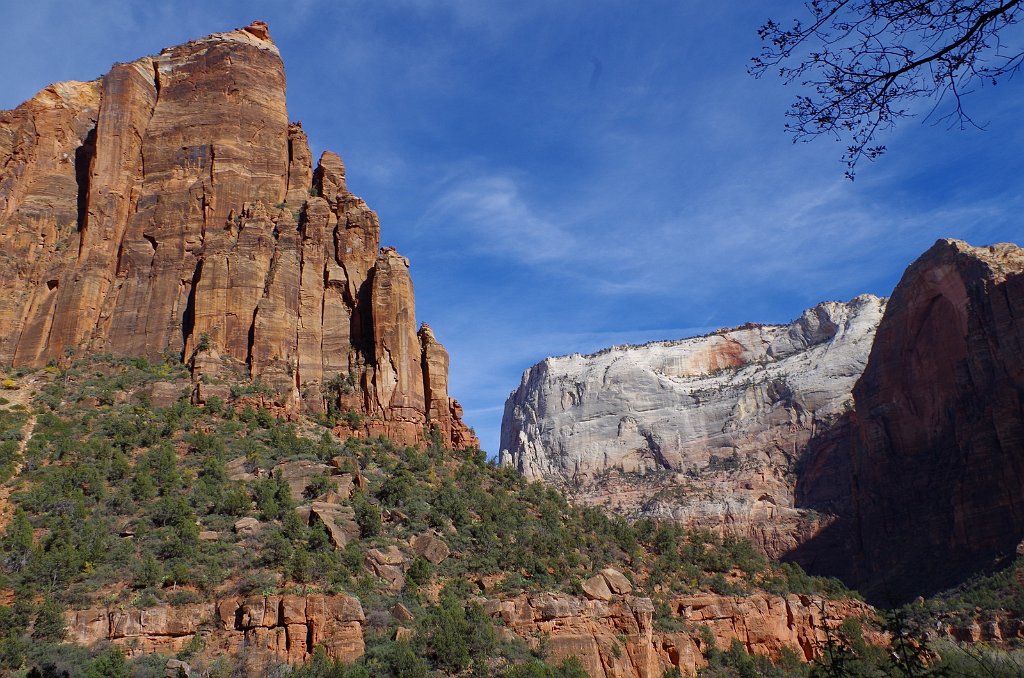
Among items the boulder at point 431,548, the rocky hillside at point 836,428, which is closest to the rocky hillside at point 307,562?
the boulder at point 431,548

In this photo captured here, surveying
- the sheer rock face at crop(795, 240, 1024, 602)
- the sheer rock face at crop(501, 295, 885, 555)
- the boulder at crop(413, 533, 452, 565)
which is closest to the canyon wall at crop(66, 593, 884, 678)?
the boulder at crop(413, 533, 452, 565)

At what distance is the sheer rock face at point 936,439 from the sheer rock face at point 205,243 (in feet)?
165

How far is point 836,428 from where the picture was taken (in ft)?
384

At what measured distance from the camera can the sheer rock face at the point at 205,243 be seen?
175 feet

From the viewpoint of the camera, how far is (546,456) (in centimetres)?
14888

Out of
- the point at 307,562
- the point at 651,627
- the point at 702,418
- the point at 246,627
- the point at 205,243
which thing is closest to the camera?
the point at 246,627

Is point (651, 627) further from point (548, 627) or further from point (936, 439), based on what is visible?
point (936, 439)

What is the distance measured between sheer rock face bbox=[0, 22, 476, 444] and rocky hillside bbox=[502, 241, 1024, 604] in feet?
172

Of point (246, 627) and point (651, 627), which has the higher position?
point (246, 627)

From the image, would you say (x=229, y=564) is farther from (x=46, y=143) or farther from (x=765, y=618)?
(x=46, y=143)

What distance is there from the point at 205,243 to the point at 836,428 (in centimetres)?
8933

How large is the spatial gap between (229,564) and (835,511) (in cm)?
8747

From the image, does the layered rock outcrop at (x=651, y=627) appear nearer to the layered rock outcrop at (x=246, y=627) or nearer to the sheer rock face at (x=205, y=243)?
the layered rock outcrop at (x=246, y=627)

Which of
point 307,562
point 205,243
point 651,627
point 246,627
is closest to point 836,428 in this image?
point 651,627
